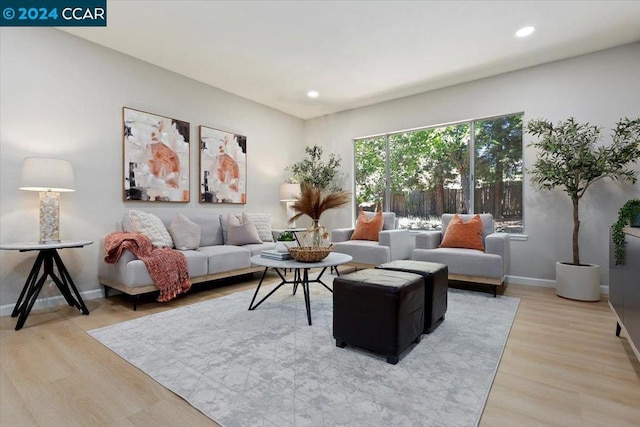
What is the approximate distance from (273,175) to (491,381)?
4505 mm

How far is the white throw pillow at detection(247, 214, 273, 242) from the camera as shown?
4664 mm

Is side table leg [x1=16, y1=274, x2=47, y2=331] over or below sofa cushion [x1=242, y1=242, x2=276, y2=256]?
below

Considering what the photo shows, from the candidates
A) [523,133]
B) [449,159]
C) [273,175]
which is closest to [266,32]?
[273,175]

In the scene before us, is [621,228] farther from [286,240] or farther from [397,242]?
[286,240]

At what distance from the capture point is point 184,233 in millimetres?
3637

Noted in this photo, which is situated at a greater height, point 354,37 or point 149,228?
point 354,37

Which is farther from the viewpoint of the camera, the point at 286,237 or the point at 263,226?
the point at 263,226

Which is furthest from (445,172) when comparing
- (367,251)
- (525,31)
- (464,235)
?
(525,31)

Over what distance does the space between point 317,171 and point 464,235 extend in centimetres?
269

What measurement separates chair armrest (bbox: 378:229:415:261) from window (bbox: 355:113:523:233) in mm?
536

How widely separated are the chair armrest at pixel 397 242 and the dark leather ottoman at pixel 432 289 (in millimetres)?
1407

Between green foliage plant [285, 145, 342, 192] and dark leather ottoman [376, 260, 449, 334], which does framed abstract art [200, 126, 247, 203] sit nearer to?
green foliage plant [285, 145, 342, 192]

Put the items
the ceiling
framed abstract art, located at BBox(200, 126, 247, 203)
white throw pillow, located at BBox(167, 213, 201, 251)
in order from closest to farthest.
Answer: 1. the ceiling
2. white throw pillow, located at BBox(167, 213, 201, 251)
3. framed abstract art, located at BBox(200, 126, 247, 203)

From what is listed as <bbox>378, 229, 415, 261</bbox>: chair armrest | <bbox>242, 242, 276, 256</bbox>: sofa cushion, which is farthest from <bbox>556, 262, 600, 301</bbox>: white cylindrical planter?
<bbox>242, 242, 276, 256</bbox>: sofa cushion
